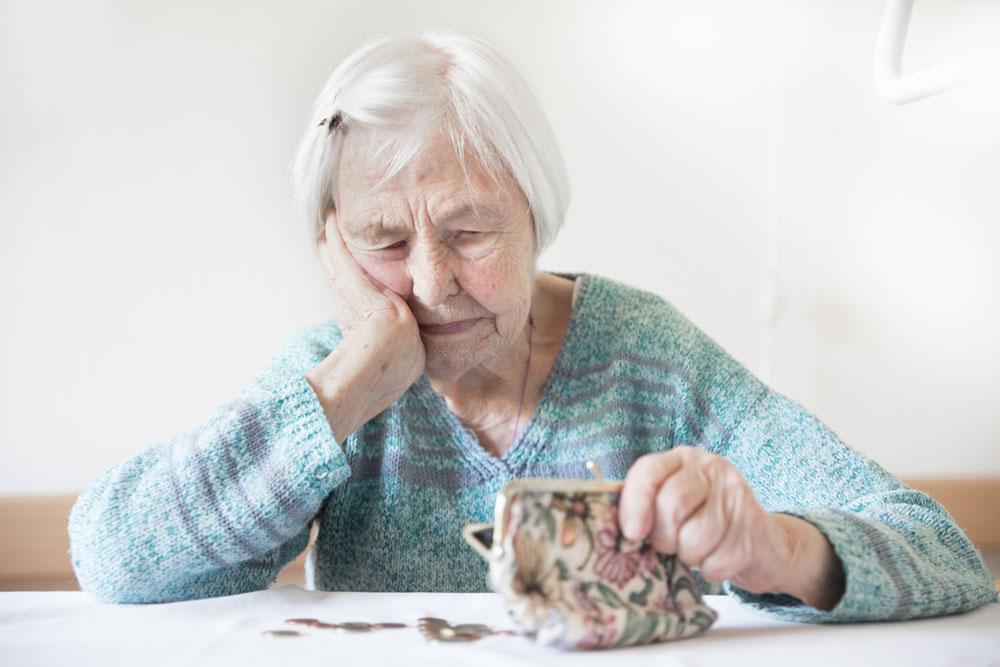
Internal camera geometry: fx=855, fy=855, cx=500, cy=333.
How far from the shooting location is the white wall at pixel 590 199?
1.84 meters

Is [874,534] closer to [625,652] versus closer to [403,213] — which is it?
[625,652]

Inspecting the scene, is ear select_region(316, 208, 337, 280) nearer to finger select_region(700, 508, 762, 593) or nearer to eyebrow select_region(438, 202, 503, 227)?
eyebrow select_region(438, 202, 503, 227)

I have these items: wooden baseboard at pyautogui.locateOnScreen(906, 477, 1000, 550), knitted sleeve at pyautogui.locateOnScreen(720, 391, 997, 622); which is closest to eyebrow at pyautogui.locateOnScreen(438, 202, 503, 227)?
knitted sleeve at pyautogui.locateOnScreen(720, 391, 997, 622)

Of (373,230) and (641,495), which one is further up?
(373,230)

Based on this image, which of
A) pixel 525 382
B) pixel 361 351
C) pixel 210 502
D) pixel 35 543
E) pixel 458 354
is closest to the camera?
pixel 210 502

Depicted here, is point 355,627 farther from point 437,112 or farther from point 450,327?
point 437,112

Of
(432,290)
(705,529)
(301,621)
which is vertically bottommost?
(301,621)

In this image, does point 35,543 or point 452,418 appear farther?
point 35,543

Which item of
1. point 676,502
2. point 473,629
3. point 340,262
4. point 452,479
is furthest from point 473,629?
point 340,262

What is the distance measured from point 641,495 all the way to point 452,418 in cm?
57

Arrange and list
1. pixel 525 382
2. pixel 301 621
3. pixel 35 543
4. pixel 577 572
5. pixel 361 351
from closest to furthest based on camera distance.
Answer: pixel 577 572 < pixel 301 621 < pixel 361 351 < pixel 525 382 < pixel 35 543

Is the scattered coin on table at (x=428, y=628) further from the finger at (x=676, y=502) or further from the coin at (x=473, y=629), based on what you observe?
the finger at (x=676, y=502)

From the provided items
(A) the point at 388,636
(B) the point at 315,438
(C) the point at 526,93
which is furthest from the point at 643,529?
(C) the point at 526,93

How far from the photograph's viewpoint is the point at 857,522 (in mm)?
821
